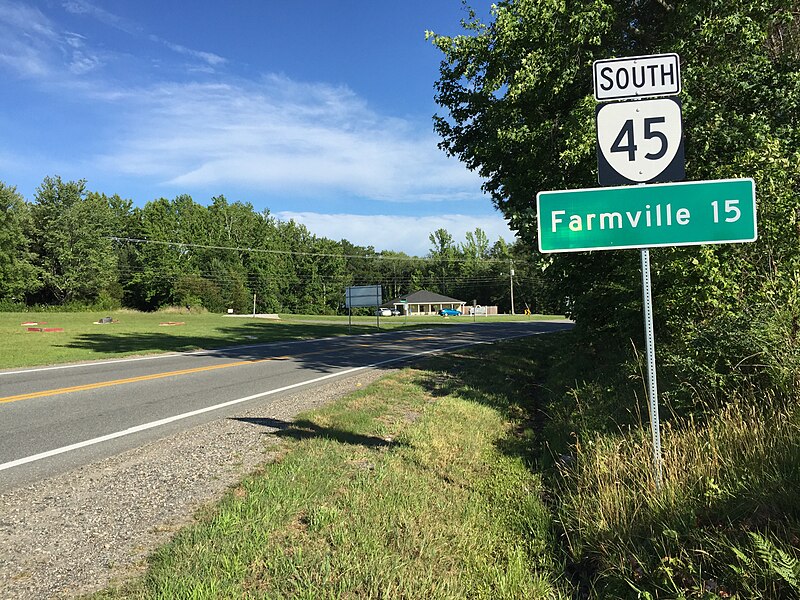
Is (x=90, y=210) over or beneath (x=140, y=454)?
over

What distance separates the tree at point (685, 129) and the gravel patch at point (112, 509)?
516 cm

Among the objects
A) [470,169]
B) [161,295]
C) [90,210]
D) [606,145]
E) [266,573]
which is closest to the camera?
[266,573]

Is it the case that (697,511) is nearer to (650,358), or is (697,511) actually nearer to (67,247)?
(650,358)

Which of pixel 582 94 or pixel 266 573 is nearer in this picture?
pixel 266 573

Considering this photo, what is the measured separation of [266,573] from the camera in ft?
10.3

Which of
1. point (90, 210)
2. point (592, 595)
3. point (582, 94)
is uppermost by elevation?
point (90, 210)

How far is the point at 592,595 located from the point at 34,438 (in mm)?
6495

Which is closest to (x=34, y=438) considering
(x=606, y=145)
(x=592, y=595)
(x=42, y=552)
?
(x=42, y=552)

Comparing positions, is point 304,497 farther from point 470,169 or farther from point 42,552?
point 470,169

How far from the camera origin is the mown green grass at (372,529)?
10.0 feet

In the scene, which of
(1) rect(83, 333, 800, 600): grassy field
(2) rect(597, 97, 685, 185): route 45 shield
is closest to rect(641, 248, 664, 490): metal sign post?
(1) rect(83, 333, 800, 600): grassy field

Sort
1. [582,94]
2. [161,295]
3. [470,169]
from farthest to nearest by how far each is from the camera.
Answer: [161,295]
[470,169]
[582,94]

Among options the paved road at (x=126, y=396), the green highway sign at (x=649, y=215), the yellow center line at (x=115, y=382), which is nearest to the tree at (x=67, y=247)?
the paved road at (x=126, y=396)

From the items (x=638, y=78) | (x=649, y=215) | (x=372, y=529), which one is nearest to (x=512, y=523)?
(x=372, y=529)
